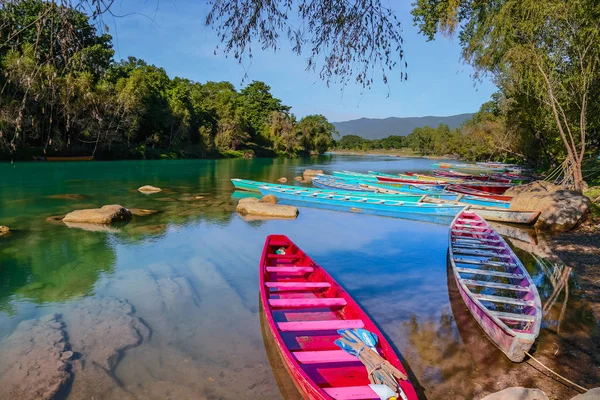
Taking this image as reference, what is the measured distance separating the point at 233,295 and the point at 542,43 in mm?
14907

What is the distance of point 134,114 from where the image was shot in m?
44.8

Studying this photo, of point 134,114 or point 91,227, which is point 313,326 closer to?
point 91,227

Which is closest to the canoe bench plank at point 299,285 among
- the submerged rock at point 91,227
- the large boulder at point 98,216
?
the submerged rock at point 91,227

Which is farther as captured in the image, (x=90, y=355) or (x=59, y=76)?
(x=90, y=355)

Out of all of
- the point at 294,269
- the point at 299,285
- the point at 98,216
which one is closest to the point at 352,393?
the point at 299,285

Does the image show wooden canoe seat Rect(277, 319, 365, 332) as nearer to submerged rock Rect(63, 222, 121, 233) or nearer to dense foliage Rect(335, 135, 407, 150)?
submerged rock Rect(63, 222, 121, 233)

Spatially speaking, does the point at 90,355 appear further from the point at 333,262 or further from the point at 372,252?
the point at 372,252

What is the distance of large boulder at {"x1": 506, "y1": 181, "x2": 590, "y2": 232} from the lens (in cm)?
1269

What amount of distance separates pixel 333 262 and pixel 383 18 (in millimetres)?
6505

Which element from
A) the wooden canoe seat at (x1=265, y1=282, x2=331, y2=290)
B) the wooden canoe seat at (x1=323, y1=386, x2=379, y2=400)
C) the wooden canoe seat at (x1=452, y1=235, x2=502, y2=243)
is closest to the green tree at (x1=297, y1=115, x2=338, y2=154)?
the wooden canoe seat at (x1=452, y1=235, x2=502, y2=243)

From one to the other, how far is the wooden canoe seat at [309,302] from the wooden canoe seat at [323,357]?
47.6 inches

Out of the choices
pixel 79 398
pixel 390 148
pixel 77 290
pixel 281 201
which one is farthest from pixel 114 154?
pixel 390 148

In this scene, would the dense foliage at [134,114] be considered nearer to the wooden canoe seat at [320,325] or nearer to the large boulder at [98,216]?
the large boulder at [98,216]

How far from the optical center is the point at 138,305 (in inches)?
261
